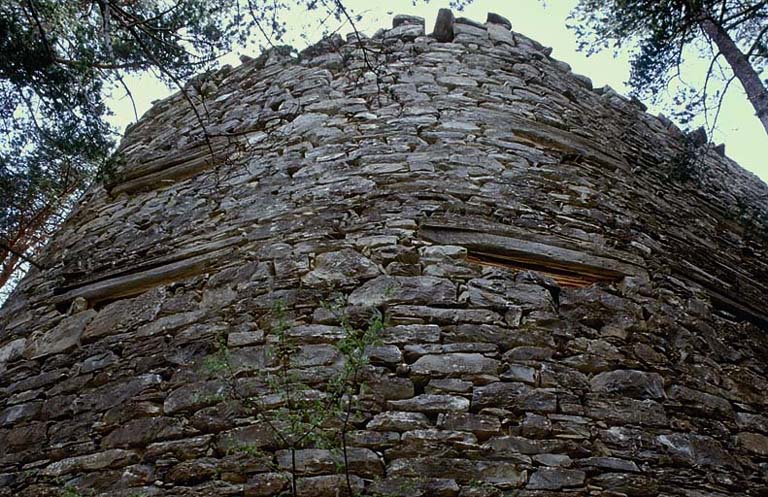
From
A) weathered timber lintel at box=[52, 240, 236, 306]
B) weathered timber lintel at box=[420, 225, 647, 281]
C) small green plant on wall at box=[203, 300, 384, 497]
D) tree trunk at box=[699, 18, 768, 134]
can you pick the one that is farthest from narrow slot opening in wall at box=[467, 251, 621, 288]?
tree trunk at box=[699, 18, 768, 134]

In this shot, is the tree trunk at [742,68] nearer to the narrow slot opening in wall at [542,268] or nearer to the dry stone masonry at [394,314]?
the dry stone masonry at [394,314]

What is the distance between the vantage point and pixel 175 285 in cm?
378

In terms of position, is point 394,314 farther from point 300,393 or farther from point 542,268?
point 542,268

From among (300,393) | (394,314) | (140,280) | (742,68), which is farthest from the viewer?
(742,68)

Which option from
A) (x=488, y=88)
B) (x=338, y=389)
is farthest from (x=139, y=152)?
(x=338, y=389)

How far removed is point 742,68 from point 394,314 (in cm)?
390

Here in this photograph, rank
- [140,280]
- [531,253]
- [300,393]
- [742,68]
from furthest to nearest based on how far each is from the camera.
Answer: [742,68] → [140,280] → [531,253] → [300,393]

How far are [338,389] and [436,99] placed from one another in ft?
7.88

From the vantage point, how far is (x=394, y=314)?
3160 mm

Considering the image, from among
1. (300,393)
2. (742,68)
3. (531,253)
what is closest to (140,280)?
(300,393)

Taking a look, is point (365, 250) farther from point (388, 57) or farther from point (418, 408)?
point (388, 57)

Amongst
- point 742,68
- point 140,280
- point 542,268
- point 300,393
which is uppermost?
point 742,68

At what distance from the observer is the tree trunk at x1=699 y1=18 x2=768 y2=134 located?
516 centimetres

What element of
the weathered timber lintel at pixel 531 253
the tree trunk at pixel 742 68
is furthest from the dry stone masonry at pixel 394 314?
the tree trunk at pixel 742 68
